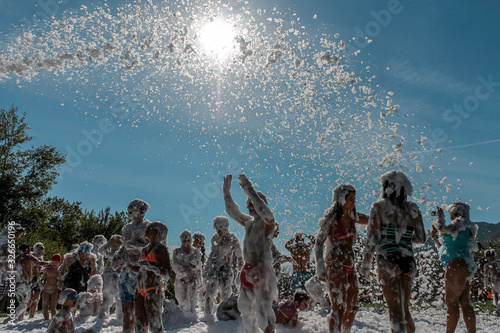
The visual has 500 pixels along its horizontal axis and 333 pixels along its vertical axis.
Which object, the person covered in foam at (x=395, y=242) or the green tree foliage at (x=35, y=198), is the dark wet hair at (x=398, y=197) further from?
the green tree foliage at (x=35, y=198)

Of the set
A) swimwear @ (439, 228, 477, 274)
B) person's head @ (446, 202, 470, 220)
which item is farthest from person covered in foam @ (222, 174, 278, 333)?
person's head @ (446, 202, 470, 220)

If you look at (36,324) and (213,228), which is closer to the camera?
(36,324)

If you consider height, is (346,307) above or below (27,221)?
below

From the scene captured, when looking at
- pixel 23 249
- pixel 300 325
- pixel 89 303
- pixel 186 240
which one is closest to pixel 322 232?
pixel 300 325

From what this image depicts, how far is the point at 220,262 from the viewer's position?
9.37 meters

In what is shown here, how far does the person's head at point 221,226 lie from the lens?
9531 millimetres

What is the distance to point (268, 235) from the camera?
15.1ft

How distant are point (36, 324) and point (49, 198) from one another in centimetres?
3086

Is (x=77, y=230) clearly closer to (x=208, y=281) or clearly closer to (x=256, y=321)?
(x=208, y=281)

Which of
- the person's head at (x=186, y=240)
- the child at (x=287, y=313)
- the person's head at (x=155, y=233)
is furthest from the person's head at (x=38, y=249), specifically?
the child at (x=287, y=313)

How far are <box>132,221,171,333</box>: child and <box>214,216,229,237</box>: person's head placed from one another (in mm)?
4378

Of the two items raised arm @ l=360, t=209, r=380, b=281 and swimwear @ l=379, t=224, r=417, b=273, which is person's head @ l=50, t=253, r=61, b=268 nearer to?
raised arm @ l=360, t=209, r=380, b=281

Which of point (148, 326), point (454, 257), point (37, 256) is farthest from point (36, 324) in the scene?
point (454, 257)

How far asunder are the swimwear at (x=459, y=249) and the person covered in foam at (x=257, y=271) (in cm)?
275
